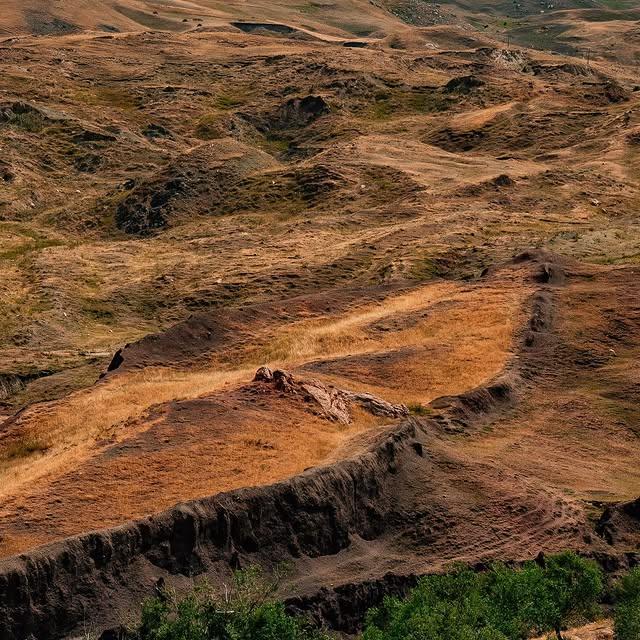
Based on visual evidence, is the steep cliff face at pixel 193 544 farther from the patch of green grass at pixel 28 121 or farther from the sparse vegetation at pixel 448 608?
the patch of green grass at pixel 28 121

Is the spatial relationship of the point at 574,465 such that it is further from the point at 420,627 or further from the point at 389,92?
the point at 389,92

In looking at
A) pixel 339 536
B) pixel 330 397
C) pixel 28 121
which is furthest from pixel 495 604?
pixel 28 121

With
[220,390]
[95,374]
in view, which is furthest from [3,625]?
[95,374]

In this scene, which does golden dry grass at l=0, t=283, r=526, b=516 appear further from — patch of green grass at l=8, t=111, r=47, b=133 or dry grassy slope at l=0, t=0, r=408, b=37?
dry grassy slope at l=0, t=0, r=408, b=37

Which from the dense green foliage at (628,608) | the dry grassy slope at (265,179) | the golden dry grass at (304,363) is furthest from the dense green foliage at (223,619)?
the dry grassy slope at (265,179)

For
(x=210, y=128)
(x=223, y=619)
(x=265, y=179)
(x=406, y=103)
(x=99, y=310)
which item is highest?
(x=406, y=103)

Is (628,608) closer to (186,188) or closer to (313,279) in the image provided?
(313,279)
